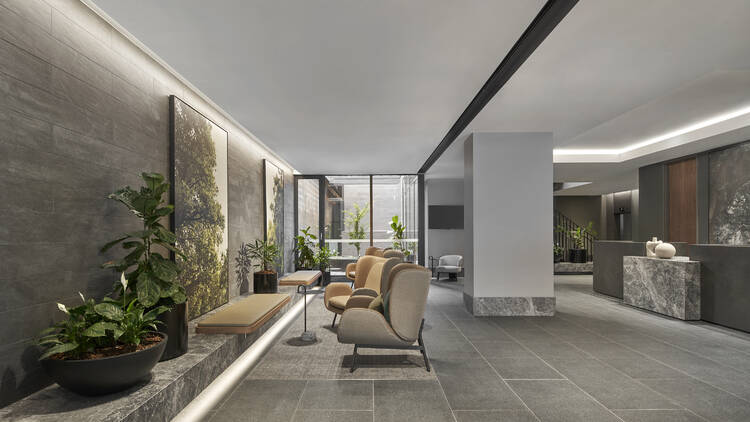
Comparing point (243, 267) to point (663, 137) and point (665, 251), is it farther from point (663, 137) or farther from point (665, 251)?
point (663, 137)

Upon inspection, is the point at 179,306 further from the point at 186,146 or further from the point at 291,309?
the point at 291,309

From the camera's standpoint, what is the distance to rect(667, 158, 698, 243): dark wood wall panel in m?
6.67

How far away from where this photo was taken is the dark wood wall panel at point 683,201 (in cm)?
667

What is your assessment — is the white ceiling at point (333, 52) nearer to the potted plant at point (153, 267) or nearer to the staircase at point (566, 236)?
the potted plant at point (153, 267)

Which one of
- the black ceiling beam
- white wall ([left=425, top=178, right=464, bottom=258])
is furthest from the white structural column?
white wall ([left=425, top=178, right=464, bottom=258])

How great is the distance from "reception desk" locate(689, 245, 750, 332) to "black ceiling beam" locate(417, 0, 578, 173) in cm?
377

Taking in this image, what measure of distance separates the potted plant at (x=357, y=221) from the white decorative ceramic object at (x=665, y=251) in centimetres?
632

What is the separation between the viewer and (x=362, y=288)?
455 cm

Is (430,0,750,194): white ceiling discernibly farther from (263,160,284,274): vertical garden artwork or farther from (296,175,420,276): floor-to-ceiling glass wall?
(296,175,420,276): floor-to-ceiling glass wall

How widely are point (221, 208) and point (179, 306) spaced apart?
2.18 meters

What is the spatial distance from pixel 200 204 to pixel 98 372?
2.46m

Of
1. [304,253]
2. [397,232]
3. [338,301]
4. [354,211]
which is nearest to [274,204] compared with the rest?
[304,253]

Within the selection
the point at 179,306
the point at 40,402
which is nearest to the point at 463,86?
the point at 179,306

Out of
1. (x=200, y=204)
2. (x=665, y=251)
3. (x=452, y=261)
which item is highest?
(x=200, y=204)
